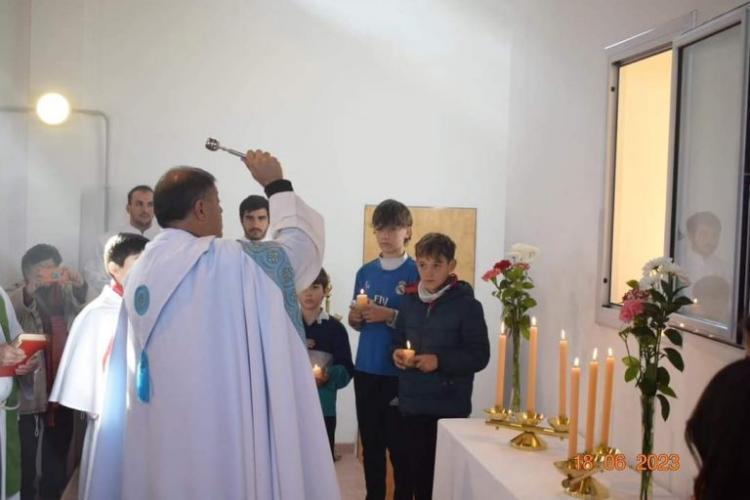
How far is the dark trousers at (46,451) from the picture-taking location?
11.4 ft

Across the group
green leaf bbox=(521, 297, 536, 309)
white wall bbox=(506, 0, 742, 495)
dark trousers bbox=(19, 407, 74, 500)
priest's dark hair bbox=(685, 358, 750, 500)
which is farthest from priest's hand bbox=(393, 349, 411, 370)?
priest's dark hair bbox=(685, 358, 750, 500)

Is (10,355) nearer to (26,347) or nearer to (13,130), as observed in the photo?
(26,347)

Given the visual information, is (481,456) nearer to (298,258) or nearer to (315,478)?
(315,478)

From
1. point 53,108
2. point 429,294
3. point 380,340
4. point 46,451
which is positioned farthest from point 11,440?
point 53,108

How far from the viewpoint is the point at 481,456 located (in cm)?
262

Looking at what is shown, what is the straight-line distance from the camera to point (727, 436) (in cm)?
110

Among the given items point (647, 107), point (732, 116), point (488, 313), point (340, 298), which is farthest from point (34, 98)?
point (732, 116)

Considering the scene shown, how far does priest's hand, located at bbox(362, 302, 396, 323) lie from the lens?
355cm

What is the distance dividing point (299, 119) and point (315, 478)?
121 inches

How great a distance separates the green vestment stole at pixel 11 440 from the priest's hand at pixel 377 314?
142 centimetres

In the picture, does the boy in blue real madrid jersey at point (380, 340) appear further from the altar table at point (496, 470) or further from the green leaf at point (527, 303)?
the green leaf at point (527, 303)

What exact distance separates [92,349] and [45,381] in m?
0.46

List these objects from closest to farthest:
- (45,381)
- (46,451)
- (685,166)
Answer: (685,166), (45,381), (46,451)

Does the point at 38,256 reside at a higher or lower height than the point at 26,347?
higher
